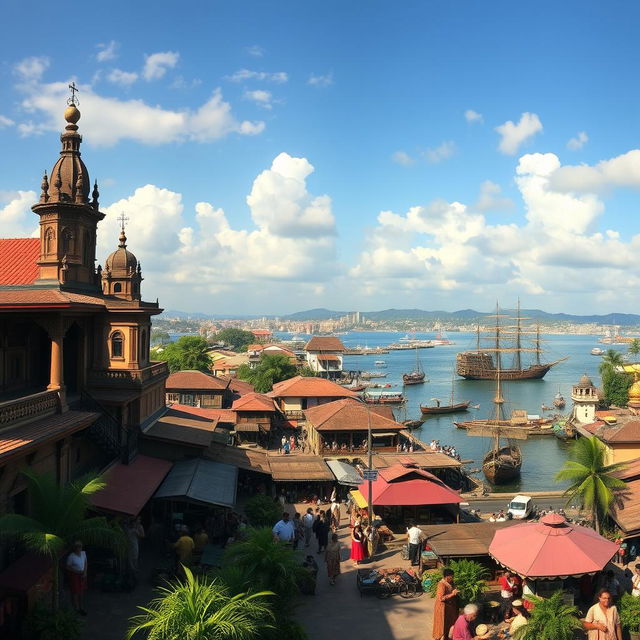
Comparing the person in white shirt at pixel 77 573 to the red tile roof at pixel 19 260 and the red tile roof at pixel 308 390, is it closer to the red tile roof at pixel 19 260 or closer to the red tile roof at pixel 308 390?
the red tile roof at pixel 19 260

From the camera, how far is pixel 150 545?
21.8 metres

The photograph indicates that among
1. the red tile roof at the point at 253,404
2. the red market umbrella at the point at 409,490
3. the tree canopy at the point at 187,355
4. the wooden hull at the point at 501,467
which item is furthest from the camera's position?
the tree canopy at the point at 187,355

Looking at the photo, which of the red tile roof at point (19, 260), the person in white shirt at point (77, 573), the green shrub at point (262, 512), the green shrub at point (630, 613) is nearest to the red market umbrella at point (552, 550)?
the green shrub at point (630, 613)

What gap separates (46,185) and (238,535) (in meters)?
16.7

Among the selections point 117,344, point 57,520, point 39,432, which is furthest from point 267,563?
point 117,344

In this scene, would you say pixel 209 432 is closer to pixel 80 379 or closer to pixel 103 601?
pixel 80 379

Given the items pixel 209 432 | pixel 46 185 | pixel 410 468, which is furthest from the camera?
pixel 209 432

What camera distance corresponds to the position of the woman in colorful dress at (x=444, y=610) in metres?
14.2

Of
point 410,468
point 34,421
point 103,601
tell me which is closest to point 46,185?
point 34,421

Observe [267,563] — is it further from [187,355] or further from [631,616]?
[187,355]

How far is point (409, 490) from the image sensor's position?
76.9 feet

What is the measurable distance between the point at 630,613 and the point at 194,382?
5136 centimetres

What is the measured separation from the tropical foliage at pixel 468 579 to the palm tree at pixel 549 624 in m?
2.52

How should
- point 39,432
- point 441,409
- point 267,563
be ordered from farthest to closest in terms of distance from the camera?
point 441,409 < point 39,432 < point 267,563
